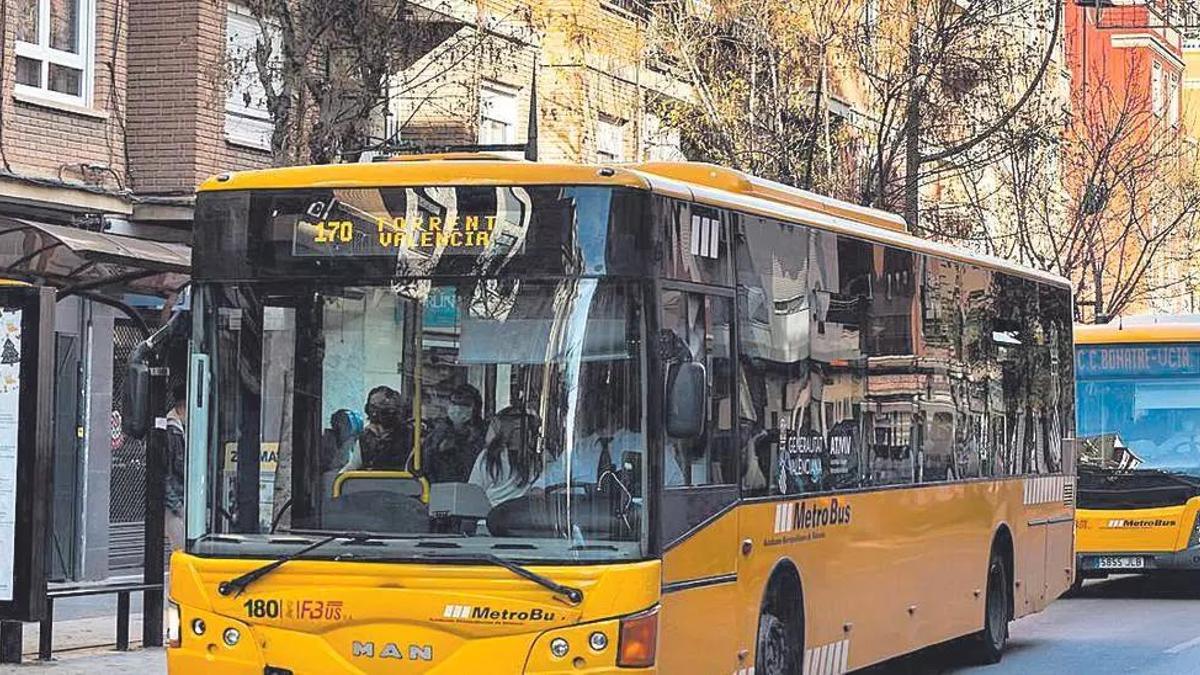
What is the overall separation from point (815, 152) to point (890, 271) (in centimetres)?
1266

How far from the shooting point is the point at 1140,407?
22562 mm

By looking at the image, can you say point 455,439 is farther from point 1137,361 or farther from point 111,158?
point 1137,361


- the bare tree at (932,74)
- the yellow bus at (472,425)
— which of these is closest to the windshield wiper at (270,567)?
the yellow bus at (472,425)

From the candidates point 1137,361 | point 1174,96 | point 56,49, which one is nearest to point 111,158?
point 56,49

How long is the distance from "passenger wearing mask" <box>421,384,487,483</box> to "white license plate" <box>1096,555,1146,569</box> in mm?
13930

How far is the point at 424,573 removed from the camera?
377 inches

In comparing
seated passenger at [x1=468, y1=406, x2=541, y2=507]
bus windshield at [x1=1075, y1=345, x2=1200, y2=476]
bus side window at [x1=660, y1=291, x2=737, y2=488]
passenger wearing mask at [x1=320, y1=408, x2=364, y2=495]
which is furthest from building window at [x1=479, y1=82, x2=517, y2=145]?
seated passenger at [x1=468, y1=406, x2=541, y2=507]

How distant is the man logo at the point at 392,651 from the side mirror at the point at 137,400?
1411mm

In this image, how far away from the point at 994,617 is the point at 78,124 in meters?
9.87

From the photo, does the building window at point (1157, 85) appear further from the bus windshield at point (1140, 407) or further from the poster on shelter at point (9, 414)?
the poster on shelter at point (9, 414)

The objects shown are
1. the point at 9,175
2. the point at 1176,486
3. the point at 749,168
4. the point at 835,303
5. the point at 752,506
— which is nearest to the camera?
the point at 752,506

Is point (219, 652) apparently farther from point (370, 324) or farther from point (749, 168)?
point (749, 168)

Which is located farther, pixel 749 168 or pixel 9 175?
Result: pixel 749 168

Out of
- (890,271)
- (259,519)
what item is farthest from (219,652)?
(890,271)
